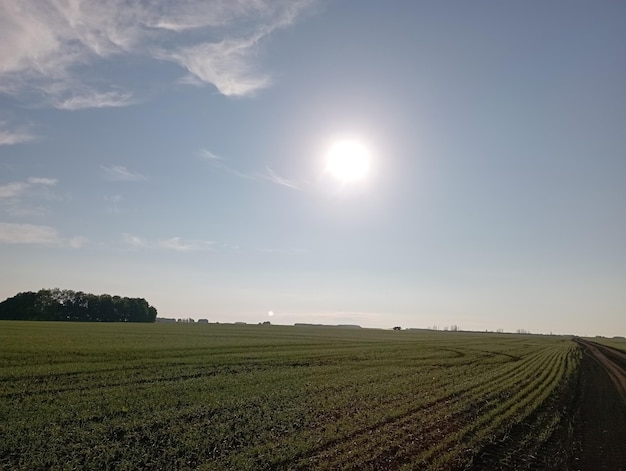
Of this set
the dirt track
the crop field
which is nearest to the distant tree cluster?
the crop field

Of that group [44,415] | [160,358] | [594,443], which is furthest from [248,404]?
[160,358]

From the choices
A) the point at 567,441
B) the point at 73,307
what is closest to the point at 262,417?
the point at 567,441

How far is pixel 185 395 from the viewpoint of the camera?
25.1 meters

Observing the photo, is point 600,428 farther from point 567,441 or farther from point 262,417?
point 262,417

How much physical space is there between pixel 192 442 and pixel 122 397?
9870 millimetres

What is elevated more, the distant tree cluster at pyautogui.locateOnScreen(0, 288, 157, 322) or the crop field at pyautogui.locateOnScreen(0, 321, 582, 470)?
the distant tree cluster at pyautogui.locateOnScreen(0, 288, 157, 322)

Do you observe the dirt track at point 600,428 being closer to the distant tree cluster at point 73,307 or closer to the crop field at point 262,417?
the crop field at point 262,417

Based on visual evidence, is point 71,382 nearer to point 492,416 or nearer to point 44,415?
point 44,415

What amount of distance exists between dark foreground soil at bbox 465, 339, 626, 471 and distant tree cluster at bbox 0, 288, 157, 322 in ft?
560

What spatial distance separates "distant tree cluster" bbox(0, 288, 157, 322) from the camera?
509 feet

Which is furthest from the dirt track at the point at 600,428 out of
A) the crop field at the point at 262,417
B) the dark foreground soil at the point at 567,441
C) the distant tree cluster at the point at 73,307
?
the distant tree cluster at the point at 73,307

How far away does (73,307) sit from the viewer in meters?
170

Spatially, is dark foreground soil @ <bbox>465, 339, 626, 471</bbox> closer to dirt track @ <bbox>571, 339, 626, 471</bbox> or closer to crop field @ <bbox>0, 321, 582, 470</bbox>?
dirt track @ <bbox>571, 339, 626, 471</bbox>

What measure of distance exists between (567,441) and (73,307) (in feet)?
602
